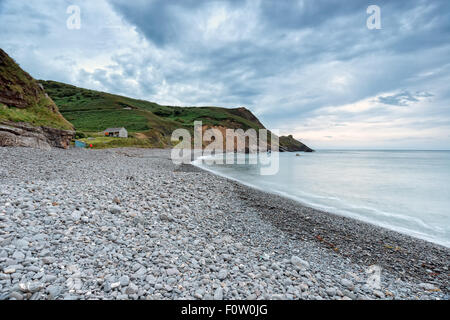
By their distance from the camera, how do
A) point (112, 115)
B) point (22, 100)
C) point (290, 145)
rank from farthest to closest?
point (290, 145) < point (112, 115) < point (22, 100)

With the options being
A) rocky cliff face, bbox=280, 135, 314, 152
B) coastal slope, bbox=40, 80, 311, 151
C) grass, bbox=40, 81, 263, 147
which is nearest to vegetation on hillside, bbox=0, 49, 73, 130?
coastal slope, bbox=40, 80, 311, 151

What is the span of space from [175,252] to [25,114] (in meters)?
23.6

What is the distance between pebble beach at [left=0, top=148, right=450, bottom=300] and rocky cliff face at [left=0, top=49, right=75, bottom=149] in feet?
37.3

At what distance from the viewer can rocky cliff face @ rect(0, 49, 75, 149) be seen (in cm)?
1647

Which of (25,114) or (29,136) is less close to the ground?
(25,114)

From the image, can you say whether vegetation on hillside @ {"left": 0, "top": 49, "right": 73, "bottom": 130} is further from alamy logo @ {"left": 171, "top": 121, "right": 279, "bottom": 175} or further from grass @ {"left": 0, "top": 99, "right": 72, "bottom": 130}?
alamy logo @ {"left": 171, "top": 121, "right": 279, "bottom": 175}

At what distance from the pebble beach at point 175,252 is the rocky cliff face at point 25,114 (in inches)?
447

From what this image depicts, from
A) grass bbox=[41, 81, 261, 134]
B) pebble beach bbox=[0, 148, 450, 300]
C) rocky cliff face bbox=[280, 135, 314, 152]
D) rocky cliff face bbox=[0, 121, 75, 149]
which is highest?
grass bbox=[41, 81, 261, 134]

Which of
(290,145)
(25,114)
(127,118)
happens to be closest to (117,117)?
(127,118)

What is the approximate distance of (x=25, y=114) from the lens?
19172 mm

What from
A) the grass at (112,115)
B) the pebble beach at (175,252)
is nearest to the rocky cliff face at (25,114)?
the pebble beach at (175,252)

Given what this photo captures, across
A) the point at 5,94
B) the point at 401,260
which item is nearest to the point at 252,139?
the point at 5,94

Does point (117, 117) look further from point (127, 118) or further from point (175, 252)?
point (175, 252)
